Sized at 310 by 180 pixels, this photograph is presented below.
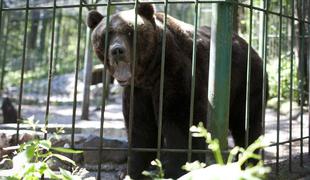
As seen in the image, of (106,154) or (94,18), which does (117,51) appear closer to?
(94,18)

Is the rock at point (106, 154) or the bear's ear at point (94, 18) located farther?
the rock at point (106, 154)

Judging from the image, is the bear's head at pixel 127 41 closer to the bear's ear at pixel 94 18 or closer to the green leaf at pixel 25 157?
the bear's ear at pixel 94 18

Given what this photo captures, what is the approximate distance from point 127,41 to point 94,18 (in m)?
0.54

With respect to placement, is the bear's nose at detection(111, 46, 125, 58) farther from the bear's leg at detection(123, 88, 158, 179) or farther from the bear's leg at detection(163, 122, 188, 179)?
the bear's leg at detection(163, 122, 188, 179)

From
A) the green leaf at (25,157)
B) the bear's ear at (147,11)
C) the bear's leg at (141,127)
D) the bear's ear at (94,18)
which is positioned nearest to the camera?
the green leaf at (25,157)

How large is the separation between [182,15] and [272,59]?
18.9 ft

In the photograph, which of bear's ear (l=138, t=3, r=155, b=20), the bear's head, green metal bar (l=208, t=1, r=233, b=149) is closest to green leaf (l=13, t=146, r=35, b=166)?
green metal bar (l=208, t=1, r=233, b=149)

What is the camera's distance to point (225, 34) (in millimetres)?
3400

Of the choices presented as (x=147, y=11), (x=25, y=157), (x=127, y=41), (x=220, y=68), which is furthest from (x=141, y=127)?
(x=25, y=157)

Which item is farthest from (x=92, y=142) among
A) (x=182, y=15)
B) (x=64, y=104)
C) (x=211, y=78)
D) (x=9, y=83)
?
(x=9, y=83)

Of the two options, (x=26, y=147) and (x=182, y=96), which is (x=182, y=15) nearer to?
(x=182, y=96)

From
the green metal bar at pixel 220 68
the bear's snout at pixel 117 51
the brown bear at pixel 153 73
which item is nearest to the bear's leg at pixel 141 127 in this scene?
the brown bear at pixel 153 73

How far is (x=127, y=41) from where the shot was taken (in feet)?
14.0

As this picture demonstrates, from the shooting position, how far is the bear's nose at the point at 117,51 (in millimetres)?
4102
